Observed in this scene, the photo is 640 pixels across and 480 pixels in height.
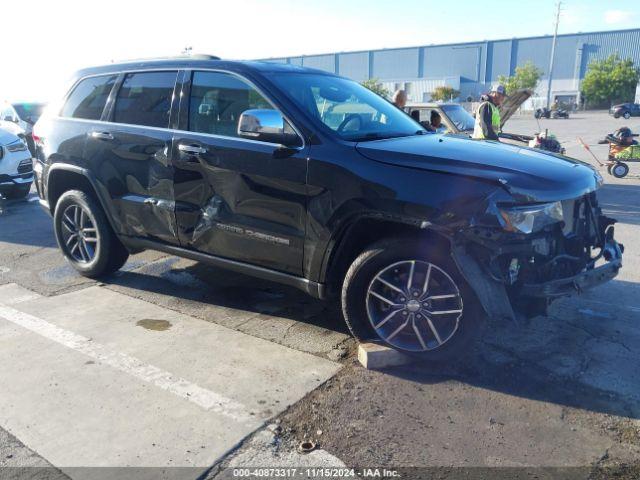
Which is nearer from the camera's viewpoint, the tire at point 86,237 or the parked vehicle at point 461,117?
the tire at point 86,237

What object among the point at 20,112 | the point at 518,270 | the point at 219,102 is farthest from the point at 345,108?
the point at 20,112

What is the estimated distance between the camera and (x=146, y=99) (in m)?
4.47

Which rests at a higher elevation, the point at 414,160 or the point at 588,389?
the point at 414,160

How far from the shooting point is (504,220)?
2955mm

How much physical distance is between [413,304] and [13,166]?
8.07 metres

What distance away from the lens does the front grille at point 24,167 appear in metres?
8.96

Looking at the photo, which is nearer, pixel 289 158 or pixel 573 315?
pixel 289 158

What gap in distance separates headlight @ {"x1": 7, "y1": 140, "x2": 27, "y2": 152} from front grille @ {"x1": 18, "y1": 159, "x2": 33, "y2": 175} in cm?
21

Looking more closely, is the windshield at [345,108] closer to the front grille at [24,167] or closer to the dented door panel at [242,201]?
the dented door panel at [242,201]

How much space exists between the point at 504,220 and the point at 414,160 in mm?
650

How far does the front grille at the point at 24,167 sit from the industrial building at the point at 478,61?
74325mm

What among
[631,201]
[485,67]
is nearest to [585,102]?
[485,67]

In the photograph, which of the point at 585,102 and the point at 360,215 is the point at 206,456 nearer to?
the point at 360,215

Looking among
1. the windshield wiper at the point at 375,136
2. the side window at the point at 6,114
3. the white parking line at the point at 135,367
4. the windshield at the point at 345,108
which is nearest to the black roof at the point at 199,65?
the windshield at the point at 345,108
